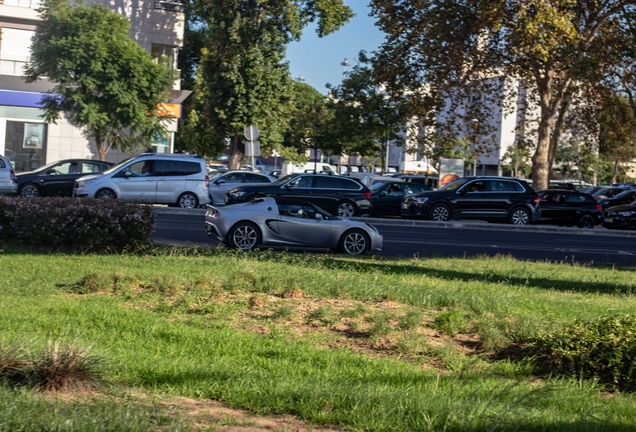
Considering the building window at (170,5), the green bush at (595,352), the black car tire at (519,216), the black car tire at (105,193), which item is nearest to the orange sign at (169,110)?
the building window at (170,5)

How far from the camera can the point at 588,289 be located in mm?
12242

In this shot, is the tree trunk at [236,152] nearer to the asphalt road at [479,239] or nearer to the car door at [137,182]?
the car door at [137,182]

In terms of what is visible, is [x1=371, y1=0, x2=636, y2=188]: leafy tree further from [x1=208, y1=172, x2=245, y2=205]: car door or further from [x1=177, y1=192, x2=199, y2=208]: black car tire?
[x1=177, y1=192, x2=199, y2=208]: black car tire

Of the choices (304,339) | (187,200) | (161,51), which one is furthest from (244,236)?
(161,51)

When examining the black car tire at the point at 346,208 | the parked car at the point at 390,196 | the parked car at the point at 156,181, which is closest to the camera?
the parked car at the point at 156,181

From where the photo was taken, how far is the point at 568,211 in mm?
30875

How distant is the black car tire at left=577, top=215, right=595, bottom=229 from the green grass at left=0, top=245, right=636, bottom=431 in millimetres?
19392

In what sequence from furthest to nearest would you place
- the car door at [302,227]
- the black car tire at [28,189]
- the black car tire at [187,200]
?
1. the black car tire at [28,189]
2. the black car tire at [187,200]
3. the car door at [302,227]

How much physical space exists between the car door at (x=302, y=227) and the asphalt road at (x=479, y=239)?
146cm

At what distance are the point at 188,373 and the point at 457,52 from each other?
28130 mm

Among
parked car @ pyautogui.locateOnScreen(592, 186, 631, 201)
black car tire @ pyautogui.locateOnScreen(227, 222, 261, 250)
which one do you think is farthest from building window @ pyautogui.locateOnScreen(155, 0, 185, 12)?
black car tire @ pyautogui.locateOnScreen(227, 222, 261, 250)

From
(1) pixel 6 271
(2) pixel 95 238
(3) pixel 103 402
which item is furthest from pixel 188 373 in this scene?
(2) pixel 95 238

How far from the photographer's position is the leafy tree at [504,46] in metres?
29.2

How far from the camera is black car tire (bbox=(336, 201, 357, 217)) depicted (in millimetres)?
27500
